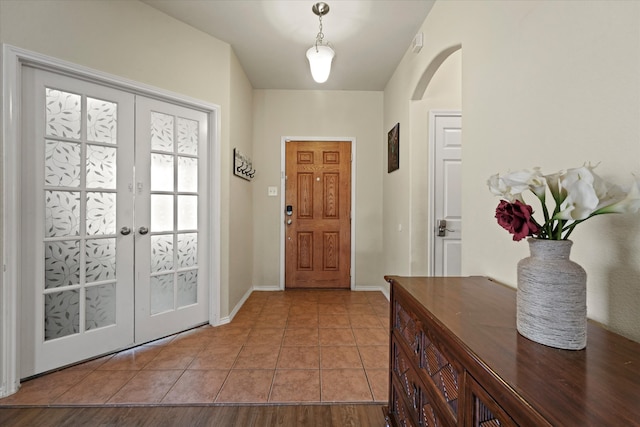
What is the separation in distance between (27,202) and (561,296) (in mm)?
2560

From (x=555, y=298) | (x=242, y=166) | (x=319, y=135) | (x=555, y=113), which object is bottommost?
(x=555, y=298)

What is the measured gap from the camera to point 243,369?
1.82 metres

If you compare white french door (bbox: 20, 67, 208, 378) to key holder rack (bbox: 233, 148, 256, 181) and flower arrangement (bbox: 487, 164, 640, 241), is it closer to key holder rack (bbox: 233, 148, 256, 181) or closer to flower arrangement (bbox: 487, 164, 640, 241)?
key holder rack (bbox: 233, 148, 256, 181)

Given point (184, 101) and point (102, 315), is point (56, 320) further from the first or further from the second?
point (184, 101)

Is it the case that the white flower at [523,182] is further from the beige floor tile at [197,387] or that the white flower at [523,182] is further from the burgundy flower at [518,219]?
the beige floor tile at [197,387]

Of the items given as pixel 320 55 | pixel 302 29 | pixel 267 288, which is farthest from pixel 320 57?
pixel 267 288

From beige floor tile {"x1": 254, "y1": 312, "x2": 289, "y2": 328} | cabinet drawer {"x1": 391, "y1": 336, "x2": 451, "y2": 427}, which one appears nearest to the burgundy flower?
cabinet drawer {"x1": 391, "y1": 336, "x2": 451, "y2": 427}

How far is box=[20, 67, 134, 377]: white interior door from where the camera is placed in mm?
1665

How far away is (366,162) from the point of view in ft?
11.8

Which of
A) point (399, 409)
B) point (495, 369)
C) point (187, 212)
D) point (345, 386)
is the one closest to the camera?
point (495, 369)

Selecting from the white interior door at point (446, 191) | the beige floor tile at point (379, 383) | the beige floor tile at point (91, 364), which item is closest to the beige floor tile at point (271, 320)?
Answer: the beige floor tile at point (379, 383)

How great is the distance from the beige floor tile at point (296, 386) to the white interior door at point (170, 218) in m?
1.13

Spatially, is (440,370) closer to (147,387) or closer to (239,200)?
(147,387)

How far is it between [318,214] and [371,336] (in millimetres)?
1722
